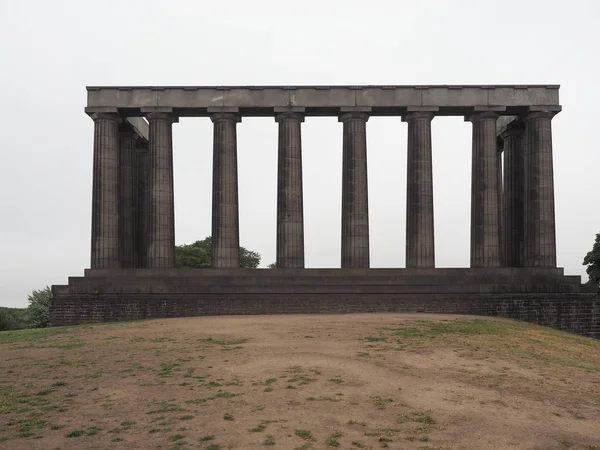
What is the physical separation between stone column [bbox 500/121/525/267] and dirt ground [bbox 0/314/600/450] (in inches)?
1086

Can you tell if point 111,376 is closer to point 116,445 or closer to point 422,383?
point 116,445

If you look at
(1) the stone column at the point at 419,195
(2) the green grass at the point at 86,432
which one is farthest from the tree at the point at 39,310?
(2) the green grass at the point at 86,432

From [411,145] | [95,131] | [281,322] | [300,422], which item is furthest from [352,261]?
[300,422]

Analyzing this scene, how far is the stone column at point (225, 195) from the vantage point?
46719 millimetres

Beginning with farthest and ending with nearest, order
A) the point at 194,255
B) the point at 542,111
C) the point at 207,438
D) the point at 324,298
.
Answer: the point at 194,255, the point at 542,111, the point at 324,298, the point at 207,438

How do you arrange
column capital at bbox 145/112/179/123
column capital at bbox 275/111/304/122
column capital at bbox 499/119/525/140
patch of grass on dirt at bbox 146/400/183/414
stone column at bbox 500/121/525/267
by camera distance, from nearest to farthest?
patch of grass on dirt at bbox 146/400/183/414, column capital at bbox 275/111/304/122, column capital at bbox 145/112/179/123, column capital at bbox 499/119/525/140, stone column at bbox 500/121/525/267

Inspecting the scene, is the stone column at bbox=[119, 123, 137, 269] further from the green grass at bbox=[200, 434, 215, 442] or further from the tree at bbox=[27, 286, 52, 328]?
the green grass at bbox=[200, 434, 215, 442]

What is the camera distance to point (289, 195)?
4688 cm

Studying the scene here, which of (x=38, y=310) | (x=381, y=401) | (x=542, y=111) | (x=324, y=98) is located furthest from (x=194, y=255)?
(x=381, y=401)

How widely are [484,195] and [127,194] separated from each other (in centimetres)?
3322

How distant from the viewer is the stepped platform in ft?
138

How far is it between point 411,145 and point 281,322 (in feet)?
74.1

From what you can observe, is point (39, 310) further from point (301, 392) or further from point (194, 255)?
point (301, 392)

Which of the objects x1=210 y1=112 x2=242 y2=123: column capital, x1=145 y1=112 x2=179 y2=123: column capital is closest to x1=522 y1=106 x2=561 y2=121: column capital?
x1=210 y1=112 x2=242 y2=123: column capital
